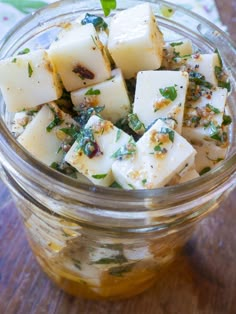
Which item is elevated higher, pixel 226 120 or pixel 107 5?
pixel 107 5

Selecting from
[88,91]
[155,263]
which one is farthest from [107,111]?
[155,263]

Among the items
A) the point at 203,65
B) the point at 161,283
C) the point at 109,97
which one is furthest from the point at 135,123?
the point at 161,283

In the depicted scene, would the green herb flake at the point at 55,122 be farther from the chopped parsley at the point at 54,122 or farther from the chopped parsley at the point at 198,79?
the chopped parsley at the point at 198,79

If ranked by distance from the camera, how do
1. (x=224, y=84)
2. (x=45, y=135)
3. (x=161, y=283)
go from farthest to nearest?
(x=161, y=283)
(x=224, y=84)
(x=45, y=135)

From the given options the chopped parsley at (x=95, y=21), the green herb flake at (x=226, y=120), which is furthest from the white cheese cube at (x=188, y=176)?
the chopped parsley at (x=95, y=21)

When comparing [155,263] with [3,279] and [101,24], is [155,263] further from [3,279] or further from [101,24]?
[101,24]

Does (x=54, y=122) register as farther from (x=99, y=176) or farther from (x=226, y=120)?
(x=226, y=120)
